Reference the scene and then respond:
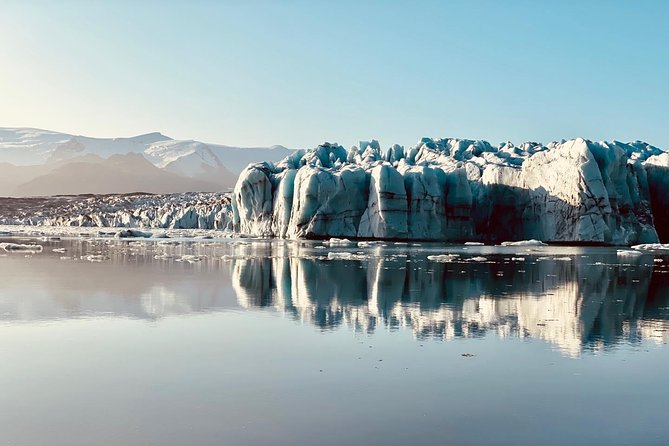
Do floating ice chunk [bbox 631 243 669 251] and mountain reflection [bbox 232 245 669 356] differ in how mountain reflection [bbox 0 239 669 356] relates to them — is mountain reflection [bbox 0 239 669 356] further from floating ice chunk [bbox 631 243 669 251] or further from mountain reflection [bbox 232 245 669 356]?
floating ice chunk [bbox 631 243 669 251]

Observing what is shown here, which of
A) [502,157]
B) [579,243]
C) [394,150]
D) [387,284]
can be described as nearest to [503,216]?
[579,243]

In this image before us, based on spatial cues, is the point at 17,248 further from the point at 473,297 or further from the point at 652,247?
the point at 652,247

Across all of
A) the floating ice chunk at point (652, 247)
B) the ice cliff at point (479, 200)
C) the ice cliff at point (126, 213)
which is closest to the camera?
the floating ice chunk at point (652, 247)

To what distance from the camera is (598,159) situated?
149ft

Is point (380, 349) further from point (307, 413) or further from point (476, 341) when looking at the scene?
point (307, 413)

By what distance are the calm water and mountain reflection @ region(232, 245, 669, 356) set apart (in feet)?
0.26

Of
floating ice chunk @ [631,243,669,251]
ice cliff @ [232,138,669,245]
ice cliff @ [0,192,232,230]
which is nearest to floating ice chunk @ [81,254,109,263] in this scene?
ice cliff @ [232,138,669,245]

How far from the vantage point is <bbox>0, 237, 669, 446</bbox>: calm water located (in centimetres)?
574

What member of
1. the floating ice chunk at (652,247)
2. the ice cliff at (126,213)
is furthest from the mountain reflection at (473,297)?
the ice cliff at (126,213)

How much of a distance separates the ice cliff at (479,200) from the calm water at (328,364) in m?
28.1

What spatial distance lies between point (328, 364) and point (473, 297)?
7.56 m

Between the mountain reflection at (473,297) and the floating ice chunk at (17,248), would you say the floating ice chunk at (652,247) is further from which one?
the floating ice chunk at (17,248)

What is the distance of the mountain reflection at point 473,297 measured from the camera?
11.0m

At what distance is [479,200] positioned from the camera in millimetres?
50125
